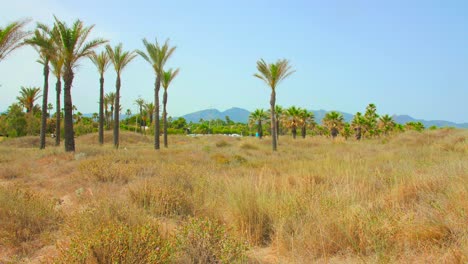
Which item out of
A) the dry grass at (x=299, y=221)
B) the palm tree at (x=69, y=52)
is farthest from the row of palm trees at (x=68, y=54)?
the dry grass at (x=299, y=221)

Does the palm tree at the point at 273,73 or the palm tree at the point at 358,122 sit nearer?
the palm tree at the point at 273,73

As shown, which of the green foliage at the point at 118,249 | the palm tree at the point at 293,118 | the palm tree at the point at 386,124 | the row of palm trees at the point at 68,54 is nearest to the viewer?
the green foliage at the point at 118,249

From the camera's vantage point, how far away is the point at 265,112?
58188 millimetres

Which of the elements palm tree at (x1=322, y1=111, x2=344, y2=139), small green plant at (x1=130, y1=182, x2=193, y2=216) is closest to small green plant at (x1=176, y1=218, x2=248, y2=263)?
small green plant at (x1=130, y1=182, x2=193, y2=216)

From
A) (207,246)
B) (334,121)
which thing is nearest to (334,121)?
(334,121)

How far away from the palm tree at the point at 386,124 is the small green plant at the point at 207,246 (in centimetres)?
5985

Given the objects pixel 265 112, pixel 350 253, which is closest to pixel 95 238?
pixel 350 253

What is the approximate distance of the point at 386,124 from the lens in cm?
5797

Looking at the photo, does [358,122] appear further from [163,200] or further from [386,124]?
[163,200]

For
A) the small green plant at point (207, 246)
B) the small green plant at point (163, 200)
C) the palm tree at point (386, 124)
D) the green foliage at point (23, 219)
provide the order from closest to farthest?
the small green plant at point (207, 246)
the green foliage at point (23, 219)
the small green plant at point (163, 200)
the palm tree at point (386, 124)

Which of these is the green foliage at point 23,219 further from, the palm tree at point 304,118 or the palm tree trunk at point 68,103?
the palm tree at point 304,118

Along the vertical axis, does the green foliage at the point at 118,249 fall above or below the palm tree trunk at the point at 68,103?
below

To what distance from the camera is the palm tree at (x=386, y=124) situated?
57.6 meters

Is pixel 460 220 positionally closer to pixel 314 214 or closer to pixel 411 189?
pixel 314 214
